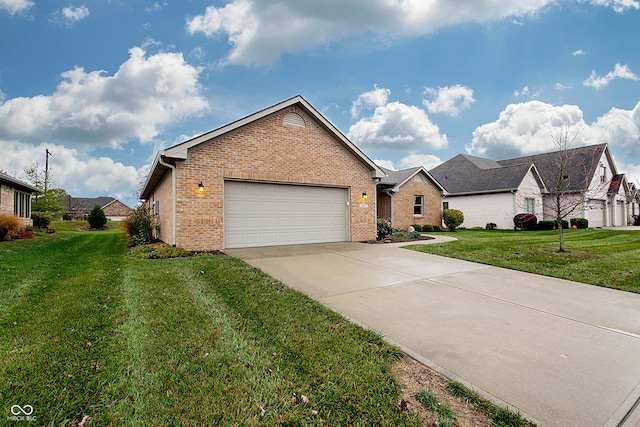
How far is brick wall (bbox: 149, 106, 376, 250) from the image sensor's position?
929cm

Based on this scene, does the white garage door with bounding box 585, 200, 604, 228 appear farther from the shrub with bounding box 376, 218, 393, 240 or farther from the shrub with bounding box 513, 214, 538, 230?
the shrub with bounding box 376, 218, 393, 240

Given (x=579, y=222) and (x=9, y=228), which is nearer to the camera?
(x=9, y=228)

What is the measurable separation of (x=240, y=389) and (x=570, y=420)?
2.44 m

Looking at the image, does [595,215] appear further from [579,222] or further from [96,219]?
[96,219]

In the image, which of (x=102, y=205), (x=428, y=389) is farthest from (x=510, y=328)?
(x=102, y=205)

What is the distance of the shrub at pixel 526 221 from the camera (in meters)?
20.0

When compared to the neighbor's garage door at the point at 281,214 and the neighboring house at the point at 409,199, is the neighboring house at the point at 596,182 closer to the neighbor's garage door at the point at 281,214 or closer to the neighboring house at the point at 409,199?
the neighboring house at the point at 409,199

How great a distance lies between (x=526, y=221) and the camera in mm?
19953

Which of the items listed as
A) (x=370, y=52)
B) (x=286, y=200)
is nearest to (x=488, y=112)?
(x=370, y=52)

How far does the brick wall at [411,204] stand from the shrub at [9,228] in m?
19.4

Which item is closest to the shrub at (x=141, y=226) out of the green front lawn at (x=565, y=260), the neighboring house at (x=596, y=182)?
the green front lawn at (x=565, y=260)

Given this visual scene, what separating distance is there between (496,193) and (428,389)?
22937 mm

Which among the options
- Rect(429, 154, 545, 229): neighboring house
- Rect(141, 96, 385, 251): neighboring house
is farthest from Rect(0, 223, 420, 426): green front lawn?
Rect(429, 154, 545, 229): neighboring house

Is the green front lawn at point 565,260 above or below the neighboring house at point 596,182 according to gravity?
below
